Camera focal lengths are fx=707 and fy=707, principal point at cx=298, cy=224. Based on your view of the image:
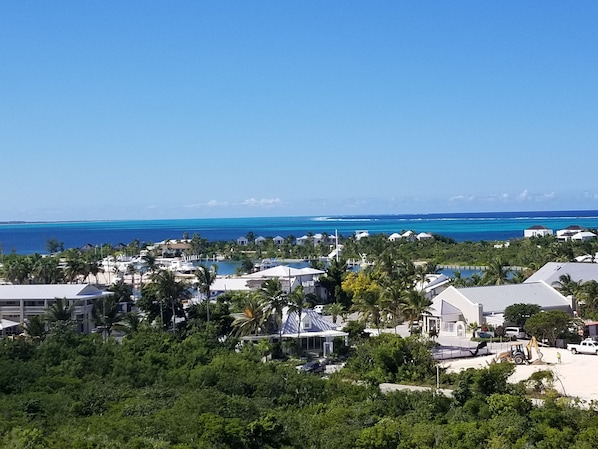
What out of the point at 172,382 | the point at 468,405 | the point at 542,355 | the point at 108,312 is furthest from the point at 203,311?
the point at 468,405

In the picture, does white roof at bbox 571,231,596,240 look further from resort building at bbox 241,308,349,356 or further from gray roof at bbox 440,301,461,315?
resort building at bbox 241,308,349,356

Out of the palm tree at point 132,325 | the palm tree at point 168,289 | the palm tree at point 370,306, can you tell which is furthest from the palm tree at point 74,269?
the palm tree at point 370,306

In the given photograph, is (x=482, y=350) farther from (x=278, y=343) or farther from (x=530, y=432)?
(x=530, y=432)

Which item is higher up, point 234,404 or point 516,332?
point 234,404

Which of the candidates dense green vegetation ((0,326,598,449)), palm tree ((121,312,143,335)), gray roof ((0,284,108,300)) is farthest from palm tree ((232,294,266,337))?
gray roof ((0,284,108,300))

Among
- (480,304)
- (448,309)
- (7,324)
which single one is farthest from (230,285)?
(480,304)

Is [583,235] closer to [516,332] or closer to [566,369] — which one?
[516,332]

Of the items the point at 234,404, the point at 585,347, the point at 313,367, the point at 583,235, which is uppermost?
the point at 583,235

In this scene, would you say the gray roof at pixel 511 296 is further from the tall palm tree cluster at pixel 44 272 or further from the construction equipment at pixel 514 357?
→ the tall palm tree cluster at pixel 44 272
